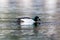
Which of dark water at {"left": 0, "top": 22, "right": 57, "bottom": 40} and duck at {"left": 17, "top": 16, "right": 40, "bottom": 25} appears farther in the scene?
duck at {"left": 17, "top": 16, "right": 40, "bottom": 25}

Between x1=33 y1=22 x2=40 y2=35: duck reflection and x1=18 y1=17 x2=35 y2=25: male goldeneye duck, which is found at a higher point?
x1=18 y1=17 x2=35 y2=25: male goldeneye duck

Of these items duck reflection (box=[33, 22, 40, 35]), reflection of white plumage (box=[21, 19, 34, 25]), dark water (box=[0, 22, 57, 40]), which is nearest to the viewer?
dark water (box=[0, 22, 57, 40])

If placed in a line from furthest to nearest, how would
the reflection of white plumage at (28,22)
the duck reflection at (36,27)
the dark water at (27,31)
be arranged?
the reflection of white plumage at (28,22) → the duck reflection at (36,27) → the dark water at (27,31)

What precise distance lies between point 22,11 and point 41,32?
0.82 m

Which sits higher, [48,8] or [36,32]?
[48,8]

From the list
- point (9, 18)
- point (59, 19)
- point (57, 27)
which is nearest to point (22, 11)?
point (9, 18)

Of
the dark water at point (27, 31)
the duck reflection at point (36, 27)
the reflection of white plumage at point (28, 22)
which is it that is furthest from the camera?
the reflection of white plumage at point (28, 22)

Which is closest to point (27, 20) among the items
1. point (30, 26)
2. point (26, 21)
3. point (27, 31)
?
point (26, 21)

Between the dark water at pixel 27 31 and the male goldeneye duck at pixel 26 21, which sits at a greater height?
the male goldeneye duck at pixel 26 21

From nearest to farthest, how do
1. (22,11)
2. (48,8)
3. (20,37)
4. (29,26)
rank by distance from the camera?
(20,37) < (29,26) < (22,11) < (48,8)

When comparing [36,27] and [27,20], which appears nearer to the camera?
[36,27]

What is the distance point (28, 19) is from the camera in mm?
2295

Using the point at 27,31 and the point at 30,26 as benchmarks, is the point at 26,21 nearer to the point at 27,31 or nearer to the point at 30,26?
the point at 30,26

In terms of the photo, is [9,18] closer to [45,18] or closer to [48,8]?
[45,18]
